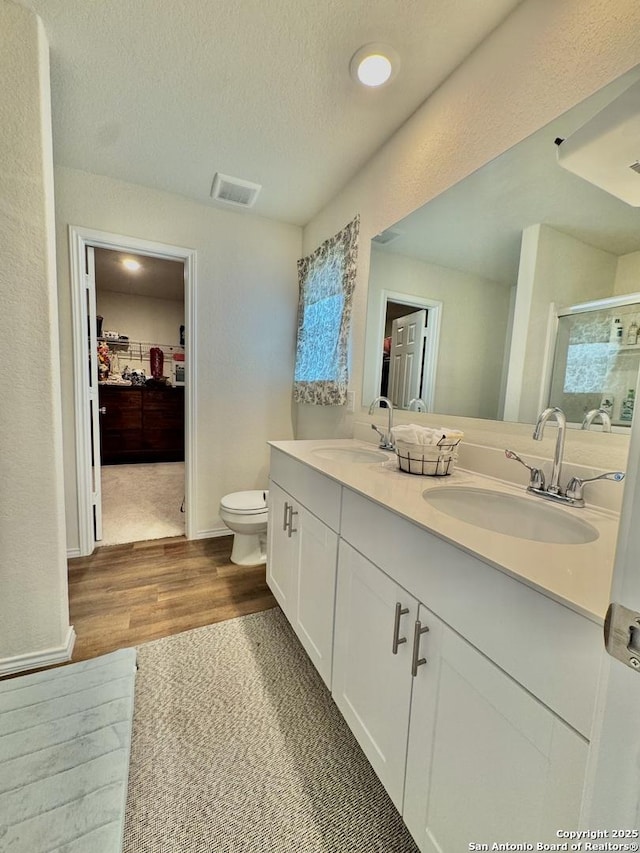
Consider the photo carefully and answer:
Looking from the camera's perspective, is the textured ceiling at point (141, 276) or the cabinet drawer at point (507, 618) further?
the textured ceiling at point (141, 276)

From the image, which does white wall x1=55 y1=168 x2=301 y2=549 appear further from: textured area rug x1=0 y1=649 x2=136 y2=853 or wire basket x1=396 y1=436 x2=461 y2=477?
wire basket x1=396 y1=436 x2=461 y2=477

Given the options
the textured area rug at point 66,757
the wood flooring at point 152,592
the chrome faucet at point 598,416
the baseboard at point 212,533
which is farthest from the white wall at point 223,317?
the chrome faucet at point 598,416

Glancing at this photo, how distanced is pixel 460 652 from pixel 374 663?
14.3 inches

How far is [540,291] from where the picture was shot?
110 cm

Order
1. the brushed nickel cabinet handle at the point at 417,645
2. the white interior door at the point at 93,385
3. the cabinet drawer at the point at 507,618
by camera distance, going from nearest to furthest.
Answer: the cabinet drawer at the point at 507,618 < the brushed nickel cabinet handle at the point at 417,645 < the white interior door at the point at 93,385

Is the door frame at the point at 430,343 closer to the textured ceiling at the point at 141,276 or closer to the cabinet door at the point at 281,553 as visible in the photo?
the cabinet door at the point at 281,553

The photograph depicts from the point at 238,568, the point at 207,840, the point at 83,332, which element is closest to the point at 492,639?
the point at 207,840

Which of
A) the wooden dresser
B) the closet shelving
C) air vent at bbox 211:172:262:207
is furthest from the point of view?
the closet shelving

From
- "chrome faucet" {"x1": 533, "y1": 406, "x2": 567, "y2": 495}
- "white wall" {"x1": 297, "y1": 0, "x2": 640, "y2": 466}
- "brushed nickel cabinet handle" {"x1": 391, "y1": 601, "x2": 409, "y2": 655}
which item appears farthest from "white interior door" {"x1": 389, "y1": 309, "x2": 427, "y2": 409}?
"brushed nickel cabinet handle" {"x1": 391, "y1": 601, "x2": 409, "y2": 655}

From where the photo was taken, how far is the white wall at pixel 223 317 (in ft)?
6.86

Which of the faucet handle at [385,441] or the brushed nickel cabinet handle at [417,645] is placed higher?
the faucet handle at [385,441]

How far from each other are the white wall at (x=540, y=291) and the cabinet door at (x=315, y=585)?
2.67ft

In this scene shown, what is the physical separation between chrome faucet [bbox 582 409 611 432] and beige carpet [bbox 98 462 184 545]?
2.64 m

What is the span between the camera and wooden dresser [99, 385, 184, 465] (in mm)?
4496
